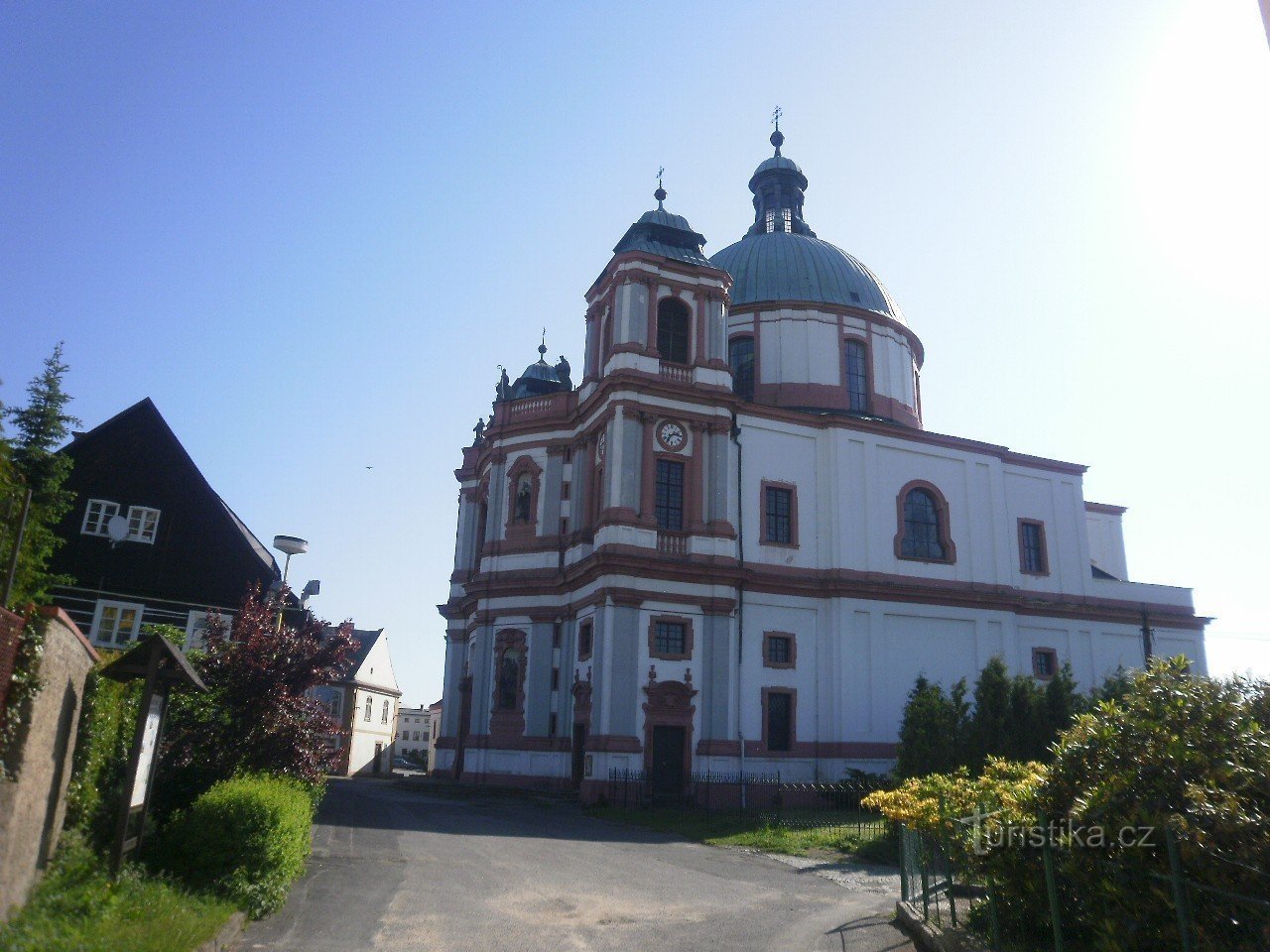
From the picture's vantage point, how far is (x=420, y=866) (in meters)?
15.8

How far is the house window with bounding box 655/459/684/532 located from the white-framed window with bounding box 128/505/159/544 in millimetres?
15067

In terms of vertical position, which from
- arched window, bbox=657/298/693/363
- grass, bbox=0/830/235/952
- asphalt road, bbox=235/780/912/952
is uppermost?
arched window, bbox=657/298/693/363

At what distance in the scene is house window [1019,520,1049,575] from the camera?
127 ft

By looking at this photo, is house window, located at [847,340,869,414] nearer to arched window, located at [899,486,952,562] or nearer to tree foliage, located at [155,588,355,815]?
arched window, located at [899,486,952,562]

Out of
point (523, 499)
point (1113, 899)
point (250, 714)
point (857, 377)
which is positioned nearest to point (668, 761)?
point (523, 499)

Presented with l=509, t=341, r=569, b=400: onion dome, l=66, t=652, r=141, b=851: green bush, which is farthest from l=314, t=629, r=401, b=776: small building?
l=66, t=652, r=141, b=851: green bush

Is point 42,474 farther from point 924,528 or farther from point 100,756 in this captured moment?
point 924,528

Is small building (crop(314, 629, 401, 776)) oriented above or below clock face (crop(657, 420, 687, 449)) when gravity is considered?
below

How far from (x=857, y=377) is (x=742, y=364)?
4.79 meters

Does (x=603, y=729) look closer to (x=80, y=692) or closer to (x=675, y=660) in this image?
(x=675, y=660)

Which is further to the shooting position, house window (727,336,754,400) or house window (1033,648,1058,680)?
house window (727,336,754,400)

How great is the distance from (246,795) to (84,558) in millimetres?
17690

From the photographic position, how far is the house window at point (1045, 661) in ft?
123

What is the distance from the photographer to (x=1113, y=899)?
24.2 ft
